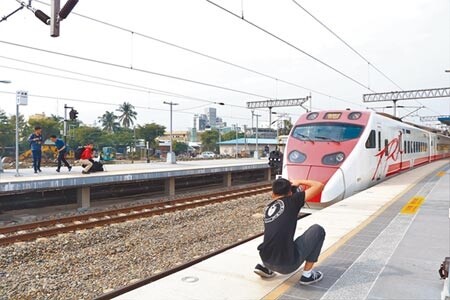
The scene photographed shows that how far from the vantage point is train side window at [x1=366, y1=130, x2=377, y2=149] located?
36.7ft

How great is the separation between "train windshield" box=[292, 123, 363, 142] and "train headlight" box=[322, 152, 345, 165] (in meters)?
0.66

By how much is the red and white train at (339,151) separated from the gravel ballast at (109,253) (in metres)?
2.05

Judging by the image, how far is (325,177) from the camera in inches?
378

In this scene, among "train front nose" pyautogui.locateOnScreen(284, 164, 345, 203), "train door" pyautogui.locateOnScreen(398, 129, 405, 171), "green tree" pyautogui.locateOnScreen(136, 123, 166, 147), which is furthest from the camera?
"green tree" pyautogui.locateOnScreen(136, 123, 166, 147)

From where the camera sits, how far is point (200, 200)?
1333 centimetres

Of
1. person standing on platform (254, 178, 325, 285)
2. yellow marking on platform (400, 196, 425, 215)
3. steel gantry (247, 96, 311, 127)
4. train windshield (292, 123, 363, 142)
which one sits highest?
steel gantry (247, 96, 311, 127)

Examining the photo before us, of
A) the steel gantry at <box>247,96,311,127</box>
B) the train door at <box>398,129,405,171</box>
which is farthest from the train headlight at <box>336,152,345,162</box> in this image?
the steel gantry at <box>247,96,311,127</box>

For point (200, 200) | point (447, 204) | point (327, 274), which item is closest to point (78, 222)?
point (200, 200)

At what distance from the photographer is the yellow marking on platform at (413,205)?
25.6 feet

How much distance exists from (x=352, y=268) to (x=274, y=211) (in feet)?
4.44

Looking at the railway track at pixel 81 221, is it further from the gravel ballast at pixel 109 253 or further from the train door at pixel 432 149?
the train door at pixel 432 149

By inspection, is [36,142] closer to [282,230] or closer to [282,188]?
[282,188]

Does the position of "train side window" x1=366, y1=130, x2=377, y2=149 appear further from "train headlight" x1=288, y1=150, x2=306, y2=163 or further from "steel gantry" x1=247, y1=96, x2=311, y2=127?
"steel gantry" x1=247, y1=96, x2=311, y2=127

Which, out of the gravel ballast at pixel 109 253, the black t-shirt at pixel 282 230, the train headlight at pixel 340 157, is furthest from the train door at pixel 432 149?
the black t-shirt at pixel 282 230
